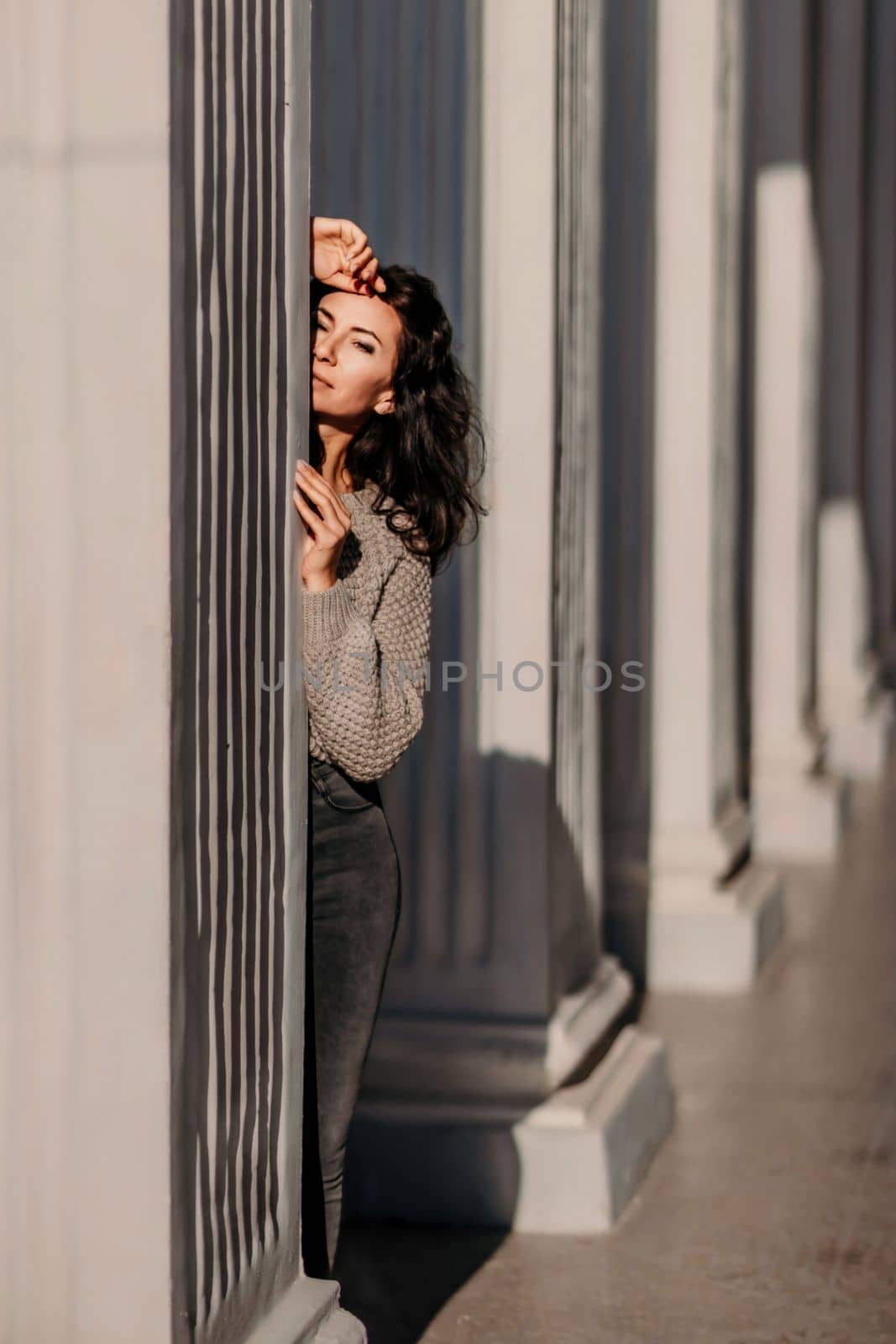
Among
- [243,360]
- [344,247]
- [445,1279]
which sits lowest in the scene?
[445,1279]

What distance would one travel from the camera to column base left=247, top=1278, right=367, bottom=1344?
2744 millimetres

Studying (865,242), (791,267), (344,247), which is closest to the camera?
(344,247)

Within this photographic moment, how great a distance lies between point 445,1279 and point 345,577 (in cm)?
182

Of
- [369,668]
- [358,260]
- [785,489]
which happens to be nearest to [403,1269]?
[369,668]

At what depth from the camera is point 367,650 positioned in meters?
2.92

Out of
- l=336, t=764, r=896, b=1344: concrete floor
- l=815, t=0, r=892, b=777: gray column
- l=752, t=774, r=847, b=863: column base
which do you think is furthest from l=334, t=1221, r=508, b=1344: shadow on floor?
l=815, t=0, r=892, b=777: gray column

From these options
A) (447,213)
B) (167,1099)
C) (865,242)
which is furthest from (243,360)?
(865,242)

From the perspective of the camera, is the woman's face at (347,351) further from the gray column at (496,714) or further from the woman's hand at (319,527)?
the gray column at (496,714)

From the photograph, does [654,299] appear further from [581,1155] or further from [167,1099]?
[167,1099]

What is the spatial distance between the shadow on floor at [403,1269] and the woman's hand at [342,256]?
6.81 feet

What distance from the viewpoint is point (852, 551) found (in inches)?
482

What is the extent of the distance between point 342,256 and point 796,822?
6.70m

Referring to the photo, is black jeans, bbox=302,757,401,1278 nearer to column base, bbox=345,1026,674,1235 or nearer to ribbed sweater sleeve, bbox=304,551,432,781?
ribbed sweater sleeve, bbox=304,551,432,781

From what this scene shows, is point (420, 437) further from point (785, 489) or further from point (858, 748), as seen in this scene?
point (858, 748)
